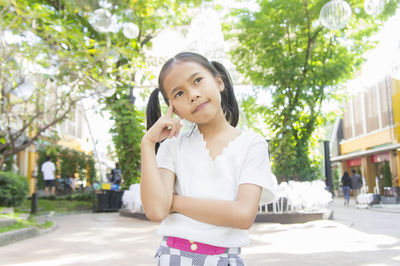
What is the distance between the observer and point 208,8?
45.8ft

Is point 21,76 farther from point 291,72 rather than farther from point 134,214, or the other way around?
point 291,72

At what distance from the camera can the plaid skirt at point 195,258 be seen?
1.32 m

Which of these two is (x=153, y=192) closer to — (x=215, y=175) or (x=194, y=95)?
(x=215, y=175)

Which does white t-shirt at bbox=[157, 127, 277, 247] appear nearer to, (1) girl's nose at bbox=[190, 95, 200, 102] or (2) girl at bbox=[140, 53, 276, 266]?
(2) girl at bbox=[140, 53, 276, 266]

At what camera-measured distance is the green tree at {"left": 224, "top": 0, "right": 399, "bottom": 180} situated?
11406 millimetres

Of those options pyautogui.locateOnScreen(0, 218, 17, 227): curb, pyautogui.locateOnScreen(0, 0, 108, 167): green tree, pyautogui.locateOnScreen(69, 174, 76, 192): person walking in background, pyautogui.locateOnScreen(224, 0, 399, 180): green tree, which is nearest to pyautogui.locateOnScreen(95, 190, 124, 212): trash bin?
pyautogui.locateOnScreen(0, 0, 108, 167): green tree

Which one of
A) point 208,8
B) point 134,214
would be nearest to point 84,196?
point 134,214

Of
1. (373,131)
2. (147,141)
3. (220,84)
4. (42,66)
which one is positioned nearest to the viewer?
(147,141)

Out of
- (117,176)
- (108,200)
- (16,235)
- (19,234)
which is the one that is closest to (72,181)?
(117,176)

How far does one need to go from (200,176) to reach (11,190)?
1105 centimetres

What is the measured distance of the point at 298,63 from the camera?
11445 millimetres

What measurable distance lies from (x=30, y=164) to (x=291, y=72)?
70.0 feet

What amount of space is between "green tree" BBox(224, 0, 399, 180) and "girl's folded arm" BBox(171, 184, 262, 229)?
34.0 feet

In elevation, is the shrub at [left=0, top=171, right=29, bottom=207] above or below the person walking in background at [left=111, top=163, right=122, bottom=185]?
below
